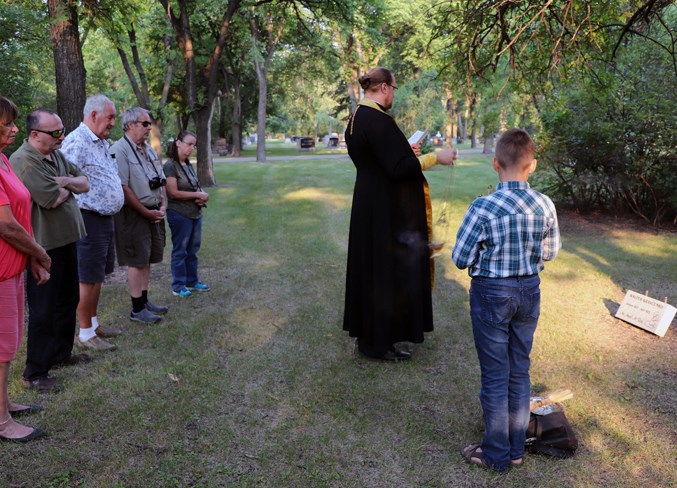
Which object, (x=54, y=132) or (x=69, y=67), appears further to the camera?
(x=69, y=67)

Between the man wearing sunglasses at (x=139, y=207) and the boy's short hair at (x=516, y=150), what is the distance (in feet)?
11.5


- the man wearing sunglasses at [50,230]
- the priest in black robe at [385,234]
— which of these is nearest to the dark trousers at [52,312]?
the man wearing sunglasses at [50,230]

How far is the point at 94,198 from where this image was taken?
14.6 feet

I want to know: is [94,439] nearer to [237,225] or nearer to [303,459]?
[303,459]

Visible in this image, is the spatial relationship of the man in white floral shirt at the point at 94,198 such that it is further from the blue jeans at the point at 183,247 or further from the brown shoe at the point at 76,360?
the blue jeans at the point at 183,247

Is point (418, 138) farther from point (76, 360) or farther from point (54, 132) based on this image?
point (76, 360)

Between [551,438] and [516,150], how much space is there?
1.77m

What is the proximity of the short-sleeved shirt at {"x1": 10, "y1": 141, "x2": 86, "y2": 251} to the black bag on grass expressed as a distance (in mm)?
3530

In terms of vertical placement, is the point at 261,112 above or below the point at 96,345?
above

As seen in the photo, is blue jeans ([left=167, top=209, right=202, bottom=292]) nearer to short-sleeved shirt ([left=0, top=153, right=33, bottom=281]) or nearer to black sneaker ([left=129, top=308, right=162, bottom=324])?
black sneaker ([left=129, top=308, right=162, bottom=324])

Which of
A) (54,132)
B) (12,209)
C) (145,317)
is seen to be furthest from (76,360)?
(54,132)

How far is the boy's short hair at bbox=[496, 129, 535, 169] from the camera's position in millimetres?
2809

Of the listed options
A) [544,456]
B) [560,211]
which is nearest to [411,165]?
[544,456]

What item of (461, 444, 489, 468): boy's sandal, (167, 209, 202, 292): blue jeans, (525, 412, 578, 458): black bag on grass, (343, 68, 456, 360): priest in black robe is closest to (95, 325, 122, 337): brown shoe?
(167, 209, 202, 292): blue jeans
